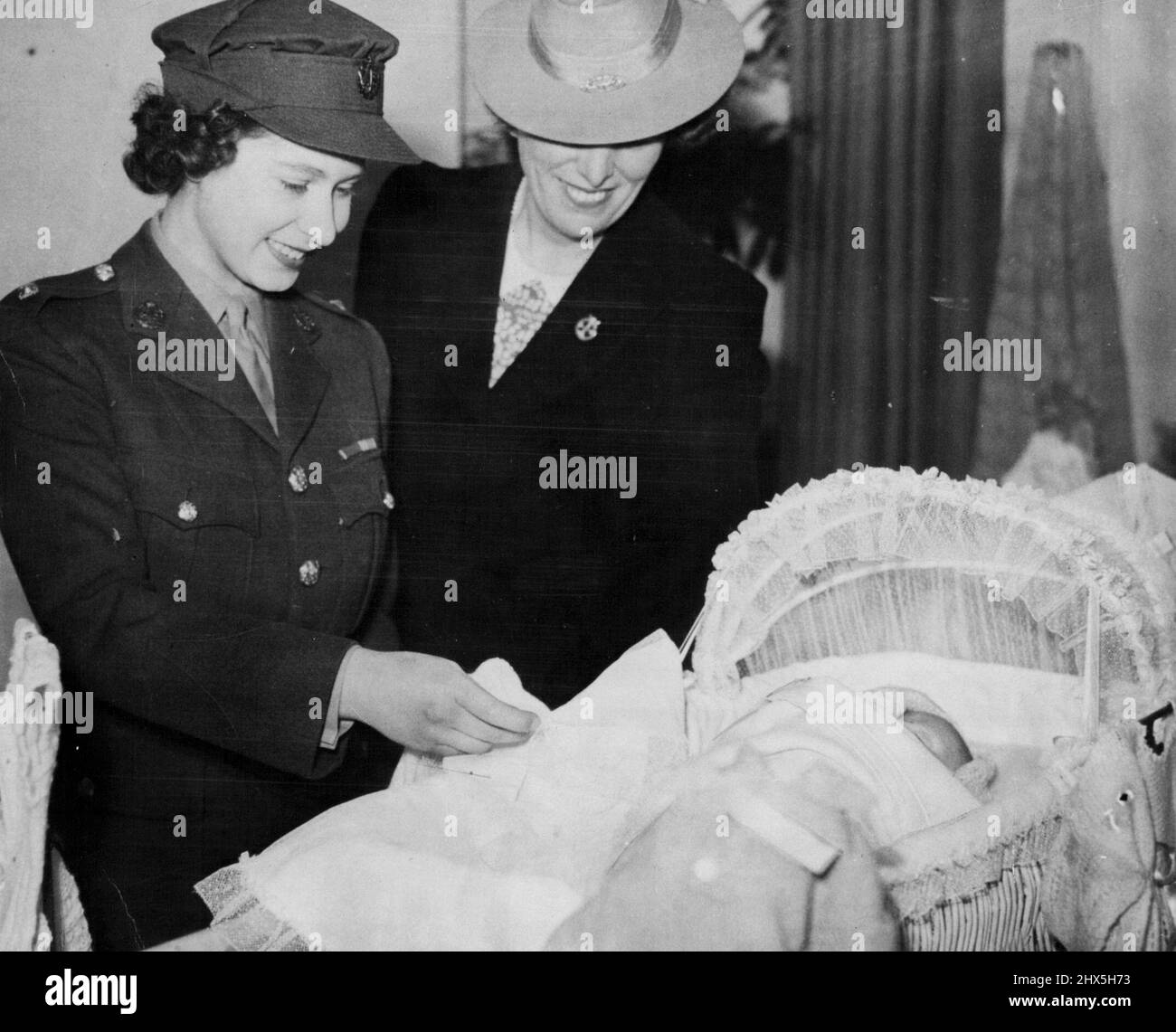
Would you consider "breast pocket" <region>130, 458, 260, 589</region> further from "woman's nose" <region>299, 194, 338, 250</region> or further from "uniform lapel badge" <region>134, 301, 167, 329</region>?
"woman's nose" <region>299, 194, 338, 250</region>

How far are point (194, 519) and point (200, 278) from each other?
0.41 meters

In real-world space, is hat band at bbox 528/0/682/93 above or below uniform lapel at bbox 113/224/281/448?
above

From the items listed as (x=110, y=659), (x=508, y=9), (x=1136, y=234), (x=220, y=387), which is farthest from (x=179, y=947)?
(x=1136, y=234)

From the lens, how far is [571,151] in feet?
7.68

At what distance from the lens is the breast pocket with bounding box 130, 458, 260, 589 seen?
7.39 ft

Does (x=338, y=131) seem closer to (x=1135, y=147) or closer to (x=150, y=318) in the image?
(x=150, y=318)

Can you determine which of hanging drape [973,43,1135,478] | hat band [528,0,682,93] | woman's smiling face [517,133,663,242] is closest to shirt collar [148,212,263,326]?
woman's smiling face [517,133,663,242]

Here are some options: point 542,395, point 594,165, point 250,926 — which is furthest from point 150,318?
point 250,926

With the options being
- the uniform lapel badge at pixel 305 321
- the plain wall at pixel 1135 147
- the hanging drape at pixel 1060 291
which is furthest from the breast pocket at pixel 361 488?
the plain wall at pixel 1135 147

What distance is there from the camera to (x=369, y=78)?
2312mm

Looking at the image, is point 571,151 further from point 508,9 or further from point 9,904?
point 9,904

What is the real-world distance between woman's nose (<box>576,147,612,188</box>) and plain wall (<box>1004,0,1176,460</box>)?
0.70 metres

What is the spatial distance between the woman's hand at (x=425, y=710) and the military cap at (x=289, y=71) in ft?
2.82

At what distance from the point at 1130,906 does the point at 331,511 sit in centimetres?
146
